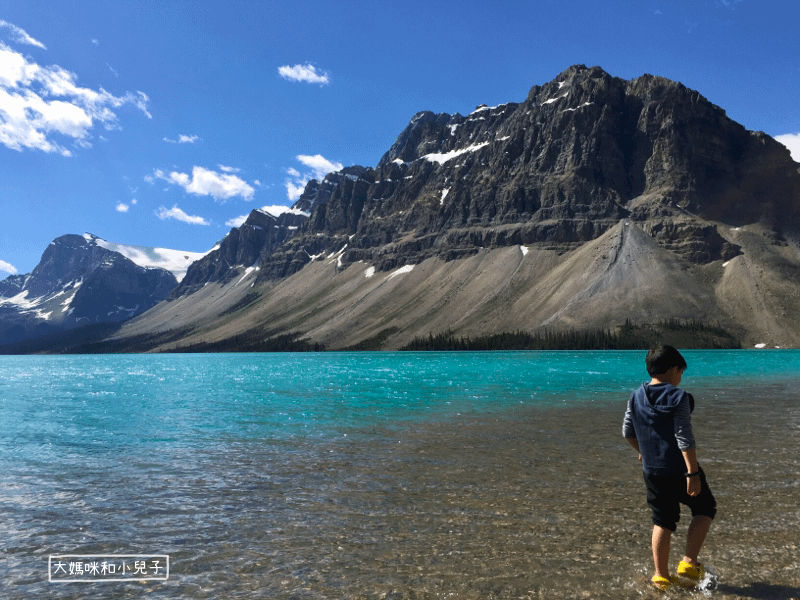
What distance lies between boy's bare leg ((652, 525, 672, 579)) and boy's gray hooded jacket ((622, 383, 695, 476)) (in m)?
0.95

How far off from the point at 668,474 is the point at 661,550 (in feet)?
4.13

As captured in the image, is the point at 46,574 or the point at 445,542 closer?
the point at 46,574

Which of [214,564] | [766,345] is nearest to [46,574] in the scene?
[214,564]

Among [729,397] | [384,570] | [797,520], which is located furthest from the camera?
[729,397]

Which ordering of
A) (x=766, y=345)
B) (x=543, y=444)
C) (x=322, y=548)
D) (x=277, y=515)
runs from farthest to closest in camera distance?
(x=766, y=345)
(x=543, y=444)
(x=277, y=515)
(x=322, y=548)

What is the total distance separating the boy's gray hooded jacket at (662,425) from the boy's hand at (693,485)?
0.72ft

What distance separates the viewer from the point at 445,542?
35.4 ft

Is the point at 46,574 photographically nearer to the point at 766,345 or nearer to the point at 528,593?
the point at 528,593

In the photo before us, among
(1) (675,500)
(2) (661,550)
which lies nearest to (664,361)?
(1) (675,500)

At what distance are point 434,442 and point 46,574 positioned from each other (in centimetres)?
1540

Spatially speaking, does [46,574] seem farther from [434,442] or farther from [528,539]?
[434,442]
